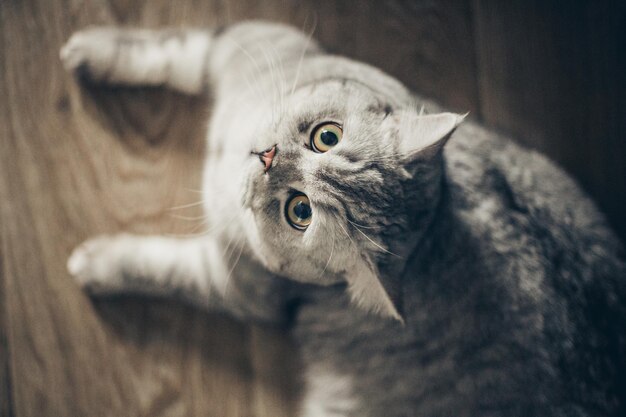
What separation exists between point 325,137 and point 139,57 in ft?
2.44

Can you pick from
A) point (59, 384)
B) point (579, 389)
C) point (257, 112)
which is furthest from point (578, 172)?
point (59, 384)

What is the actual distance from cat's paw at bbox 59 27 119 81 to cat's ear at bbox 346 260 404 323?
3.18ft

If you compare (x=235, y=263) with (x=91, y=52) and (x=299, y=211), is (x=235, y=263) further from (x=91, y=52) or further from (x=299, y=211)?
(x=91, y=52)

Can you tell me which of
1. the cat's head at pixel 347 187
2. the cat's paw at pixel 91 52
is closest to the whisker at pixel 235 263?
the cat's head at pixel 347 187

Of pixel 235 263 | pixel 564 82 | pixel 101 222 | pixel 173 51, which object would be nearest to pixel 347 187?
pixel 235 263

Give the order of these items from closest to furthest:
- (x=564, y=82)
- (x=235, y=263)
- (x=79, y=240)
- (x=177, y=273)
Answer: (x=235, y=263)
(x=177, y=273)
(x=79, y=240)
(x=564, y=82)

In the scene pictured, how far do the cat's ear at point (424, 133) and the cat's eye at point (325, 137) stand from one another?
0.12 m

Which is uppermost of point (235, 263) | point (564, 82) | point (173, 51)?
point (564, 82)

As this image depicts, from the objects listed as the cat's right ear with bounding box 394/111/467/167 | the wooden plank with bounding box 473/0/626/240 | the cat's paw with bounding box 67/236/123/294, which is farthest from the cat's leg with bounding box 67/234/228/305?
the wooden plank with bounding box 473/0/626/240

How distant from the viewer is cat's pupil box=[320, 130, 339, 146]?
85 centimetres

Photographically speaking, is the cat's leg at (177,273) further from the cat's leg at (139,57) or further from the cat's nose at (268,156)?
the cat's leg at (139,57)

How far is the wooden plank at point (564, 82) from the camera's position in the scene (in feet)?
4.73

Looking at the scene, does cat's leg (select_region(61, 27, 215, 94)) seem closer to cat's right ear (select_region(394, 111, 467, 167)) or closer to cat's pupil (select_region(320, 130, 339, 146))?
cat's pupil (select_region(320, 130, 339, 146))

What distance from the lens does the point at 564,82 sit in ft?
4.79
